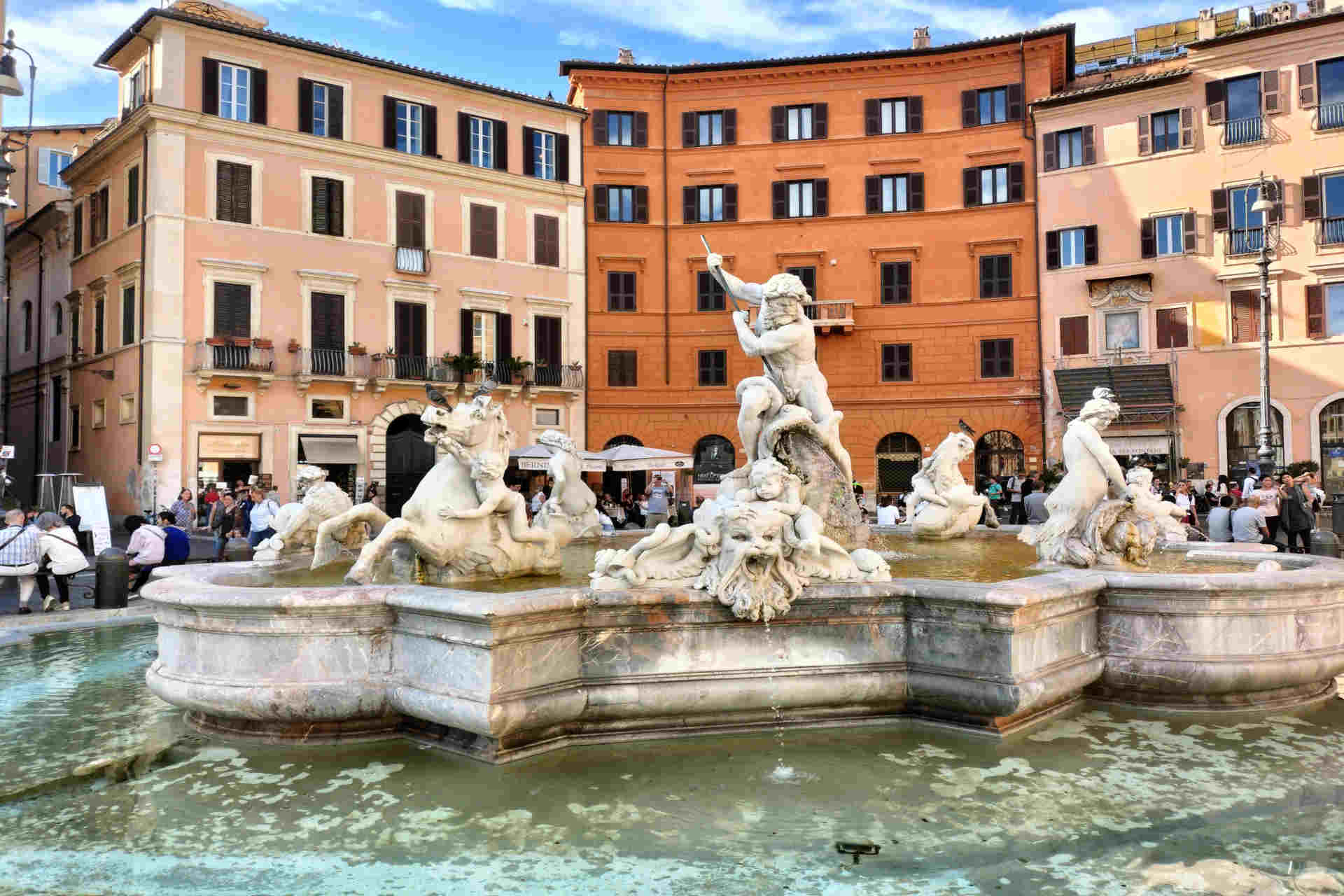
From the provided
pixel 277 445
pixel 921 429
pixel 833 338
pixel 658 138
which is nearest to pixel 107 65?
pixel 277 445

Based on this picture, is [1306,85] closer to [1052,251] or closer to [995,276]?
[1052,251]

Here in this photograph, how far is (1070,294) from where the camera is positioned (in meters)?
29.2

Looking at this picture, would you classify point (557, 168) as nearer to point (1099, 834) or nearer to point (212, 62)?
point (212, 62)

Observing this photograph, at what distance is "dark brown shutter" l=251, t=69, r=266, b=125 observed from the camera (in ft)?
84.1

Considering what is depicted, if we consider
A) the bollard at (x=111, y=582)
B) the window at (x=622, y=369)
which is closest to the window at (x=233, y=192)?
the window at (x=622, y=369)

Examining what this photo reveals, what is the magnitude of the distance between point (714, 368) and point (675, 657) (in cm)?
2693

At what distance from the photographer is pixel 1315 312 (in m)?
26.3

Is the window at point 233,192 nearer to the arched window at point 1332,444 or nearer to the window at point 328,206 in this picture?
the window at point 328,206

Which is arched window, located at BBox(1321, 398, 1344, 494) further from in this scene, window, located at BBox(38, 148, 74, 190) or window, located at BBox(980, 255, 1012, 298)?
window, located at BBox(38, 148, 74, 190)

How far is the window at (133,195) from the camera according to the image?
24.9 meters

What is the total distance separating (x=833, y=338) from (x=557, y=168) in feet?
32.4

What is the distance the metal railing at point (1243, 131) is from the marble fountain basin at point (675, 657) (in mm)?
26835

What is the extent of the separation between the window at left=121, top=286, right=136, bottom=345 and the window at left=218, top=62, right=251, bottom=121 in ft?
16.2

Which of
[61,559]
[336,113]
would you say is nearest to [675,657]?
[61,559]
